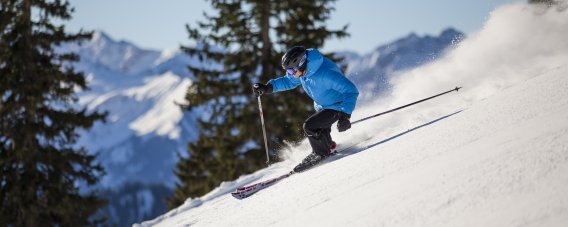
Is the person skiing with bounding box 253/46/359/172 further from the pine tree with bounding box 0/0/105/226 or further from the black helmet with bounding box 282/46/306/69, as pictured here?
→ the pine tree with bounding box 0/0/105/226

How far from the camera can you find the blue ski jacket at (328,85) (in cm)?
680

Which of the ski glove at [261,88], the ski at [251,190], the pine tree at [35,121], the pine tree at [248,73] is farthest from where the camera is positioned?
the pine tree at [248,73]

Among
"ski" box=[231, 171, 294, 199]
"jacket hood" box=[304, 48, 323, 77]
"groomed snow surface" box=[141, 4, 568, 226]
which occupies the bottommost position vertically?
"groomed snow surface" box=[141, 4, 568, 226]

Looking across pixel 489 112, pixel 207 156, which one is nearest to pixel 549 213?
pixel 489 112

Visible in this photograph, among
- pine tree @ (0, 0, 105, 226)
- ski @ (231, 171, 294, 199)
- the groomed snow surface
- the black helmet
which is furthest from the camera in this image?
pine tree @ (0, 0, 105, 226)

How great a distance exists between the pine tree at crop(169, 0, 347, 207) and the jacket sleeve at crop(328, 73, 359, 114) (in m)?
10.5

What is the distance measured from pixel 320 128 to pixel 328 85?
26.1 inches

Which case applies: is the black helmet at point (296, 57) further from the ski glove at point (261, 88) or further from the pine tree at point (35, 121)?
the pine tree at point (35, 121)

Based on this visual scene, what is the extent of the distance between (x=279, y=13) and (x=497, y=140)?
1428 centimetres

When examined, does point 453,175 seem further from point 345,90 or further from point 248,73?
point 248,73

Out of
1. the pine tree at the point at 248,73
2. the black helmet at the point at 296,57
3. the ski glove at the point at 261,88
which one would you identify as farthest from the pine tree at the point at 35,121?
the black helmet at the point at 296,57

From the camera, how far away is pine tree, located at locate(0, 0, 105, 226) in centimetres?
1395

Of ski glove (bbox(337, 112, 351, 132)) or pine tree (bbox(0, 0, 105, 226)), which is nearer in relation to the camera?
ski glove (bbox(337, 112, 351, 132))

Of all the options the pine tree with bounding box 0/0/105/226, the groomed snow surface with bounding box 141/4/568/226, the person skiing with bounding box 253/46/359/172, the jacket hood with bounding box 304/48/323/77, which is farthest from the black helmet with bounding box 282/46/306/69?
the pine tree with bounding box 0/0/105/226
